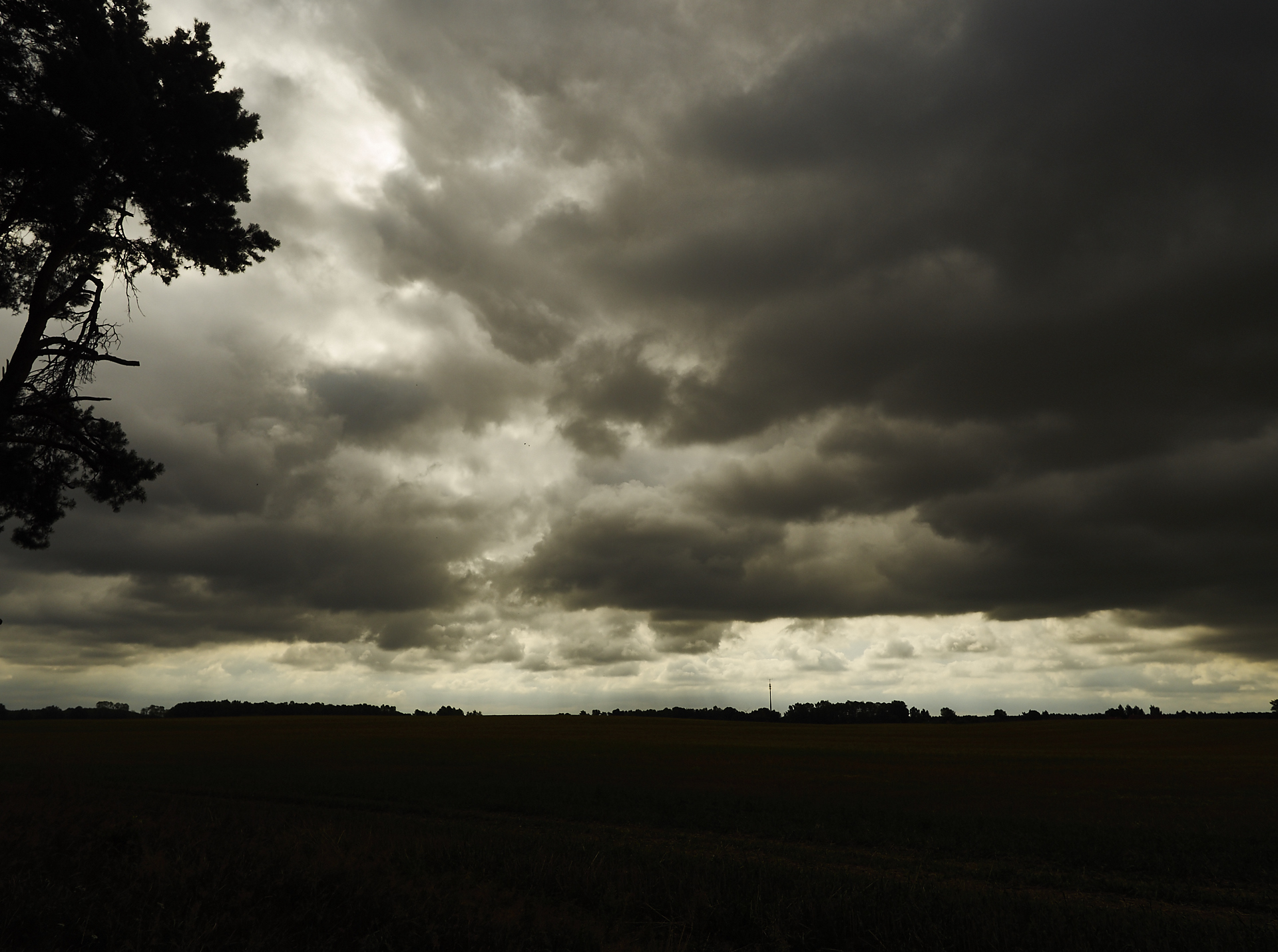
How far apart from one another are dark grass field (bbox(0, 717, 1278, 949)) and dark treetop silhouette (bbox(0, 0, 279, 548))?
790 centimetres

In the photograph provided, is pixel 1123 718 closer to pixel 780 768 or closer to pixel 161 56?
pixel 780 768

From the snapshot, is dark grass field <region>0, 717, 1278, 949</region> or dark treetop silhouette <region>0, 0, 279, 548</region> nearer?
dark grass field <region>0, 717, 1278, 949</region>

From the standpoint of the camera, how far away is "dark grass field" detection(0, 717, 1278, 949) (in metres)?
8.06

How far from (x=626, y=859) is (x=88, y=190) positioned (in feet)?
61.3

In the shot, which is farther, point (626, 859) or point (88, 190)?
point (88, 190)

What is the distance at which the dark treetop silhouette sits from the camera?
15.4 metres

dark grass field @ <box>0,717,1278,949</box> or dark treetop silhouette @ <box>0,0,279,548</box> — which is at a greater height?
dark treetop silhouette @ <box>0,0,279,548</box>

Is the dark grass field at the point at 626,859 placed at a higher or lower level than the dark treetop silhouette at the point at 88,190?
lower

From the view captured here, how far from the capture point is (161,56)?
1800 cm

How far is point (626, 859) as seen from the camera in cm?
1164

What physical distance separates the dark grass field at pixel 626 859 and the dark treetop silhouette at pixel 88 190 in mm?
7896

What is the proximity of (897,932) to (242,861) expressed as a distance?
8204 millimetres

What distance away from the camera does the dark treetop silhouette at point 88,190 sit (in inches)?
608

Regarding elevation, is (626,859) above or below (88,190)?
below
